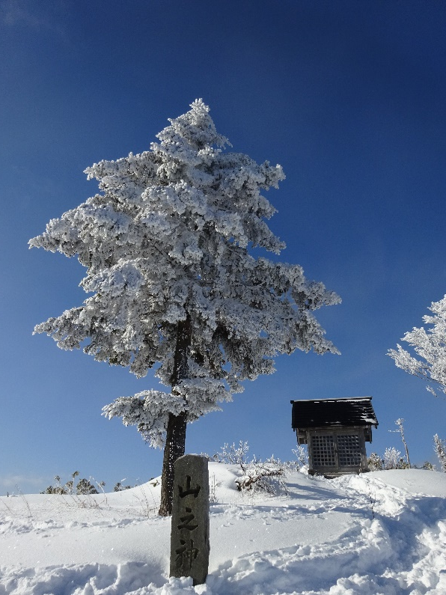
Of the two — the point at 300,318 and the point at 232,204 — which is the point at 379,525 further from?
the point at 232,204

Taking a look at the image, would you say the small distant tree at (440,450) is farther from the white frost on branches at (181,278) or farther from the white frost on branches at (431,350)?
the white frost on branches at (181,278)

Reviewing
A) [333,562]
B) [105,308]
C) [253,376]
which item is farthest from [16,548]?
[253,376]

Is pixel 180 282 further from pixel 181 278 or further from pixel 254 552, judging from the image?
pixel 254 552

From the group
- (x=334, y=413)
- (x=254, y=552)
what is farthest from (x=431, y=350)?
(x=254, y=552)

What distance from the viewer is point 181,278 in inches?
487

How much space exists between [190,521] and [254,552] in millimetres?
1055

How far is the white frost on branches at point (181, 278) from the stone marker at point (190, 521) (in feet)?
12.3

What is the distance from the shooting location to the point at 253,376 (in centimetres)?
1365

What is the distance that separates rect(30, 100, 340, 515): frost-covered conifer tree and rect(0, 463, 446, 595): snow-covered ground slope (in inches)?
117

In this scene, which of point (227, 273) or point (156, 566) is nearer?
point (156, 566)

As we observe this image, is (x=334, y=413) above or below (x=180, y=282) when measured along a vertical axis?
below

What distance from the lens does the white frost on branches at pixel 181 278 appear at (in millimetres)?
11227

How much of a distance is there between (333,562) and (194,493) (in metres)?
2.27

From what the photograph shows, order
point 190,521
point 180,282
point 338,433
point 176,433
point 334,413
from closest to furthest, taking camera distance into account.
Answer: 1. point 190,521
2. point 176,433
3. point 180,282
4. point 338,433
5. point 334,413
